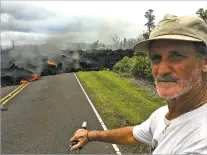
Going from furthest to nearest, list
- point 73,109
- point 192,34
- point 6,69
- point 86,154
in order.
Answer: point 6,69 → point 73,109 → point 86,154 → point 192,34

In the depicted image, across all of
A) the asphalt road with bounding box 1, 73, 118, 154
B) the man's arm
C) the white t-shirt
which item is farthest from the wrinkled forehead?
the asphalt road with bounding box 1, 73, 118, 154

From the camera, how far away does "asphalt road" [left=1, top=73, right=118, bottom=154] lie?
9.53 metres

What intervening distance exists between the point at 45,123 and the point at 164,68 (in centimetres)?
1109

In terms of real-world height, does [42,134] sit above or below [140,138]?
below

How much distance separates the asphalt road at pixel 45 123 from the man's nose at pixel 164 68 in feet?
23.1

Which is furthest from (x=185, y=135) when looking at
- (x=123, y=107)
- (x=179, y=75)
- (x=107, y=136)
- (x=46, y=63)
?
(x=46, y=63)

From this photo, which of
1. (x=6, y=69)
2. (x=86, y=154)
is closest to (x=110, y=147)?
(x=86, y=154)

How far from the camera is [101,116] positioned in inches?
545

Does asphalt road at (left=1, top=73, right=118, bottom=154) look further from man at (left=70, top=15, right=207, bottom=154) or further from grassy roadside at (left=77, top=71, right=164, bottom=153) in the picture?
man at (left=70, top=15, right=207, bottom=154)

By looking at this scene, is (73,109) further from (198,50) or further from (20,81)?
(20,81)

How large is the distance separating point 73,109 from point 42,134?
4.81m

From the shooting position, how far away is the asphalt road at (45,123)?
953 cm

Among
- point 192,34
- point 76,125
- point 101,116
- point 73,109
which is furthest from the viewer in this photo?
point 73,109

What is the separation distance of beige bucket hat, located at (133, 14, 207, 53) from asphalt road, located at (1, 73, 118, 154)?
7137mm
